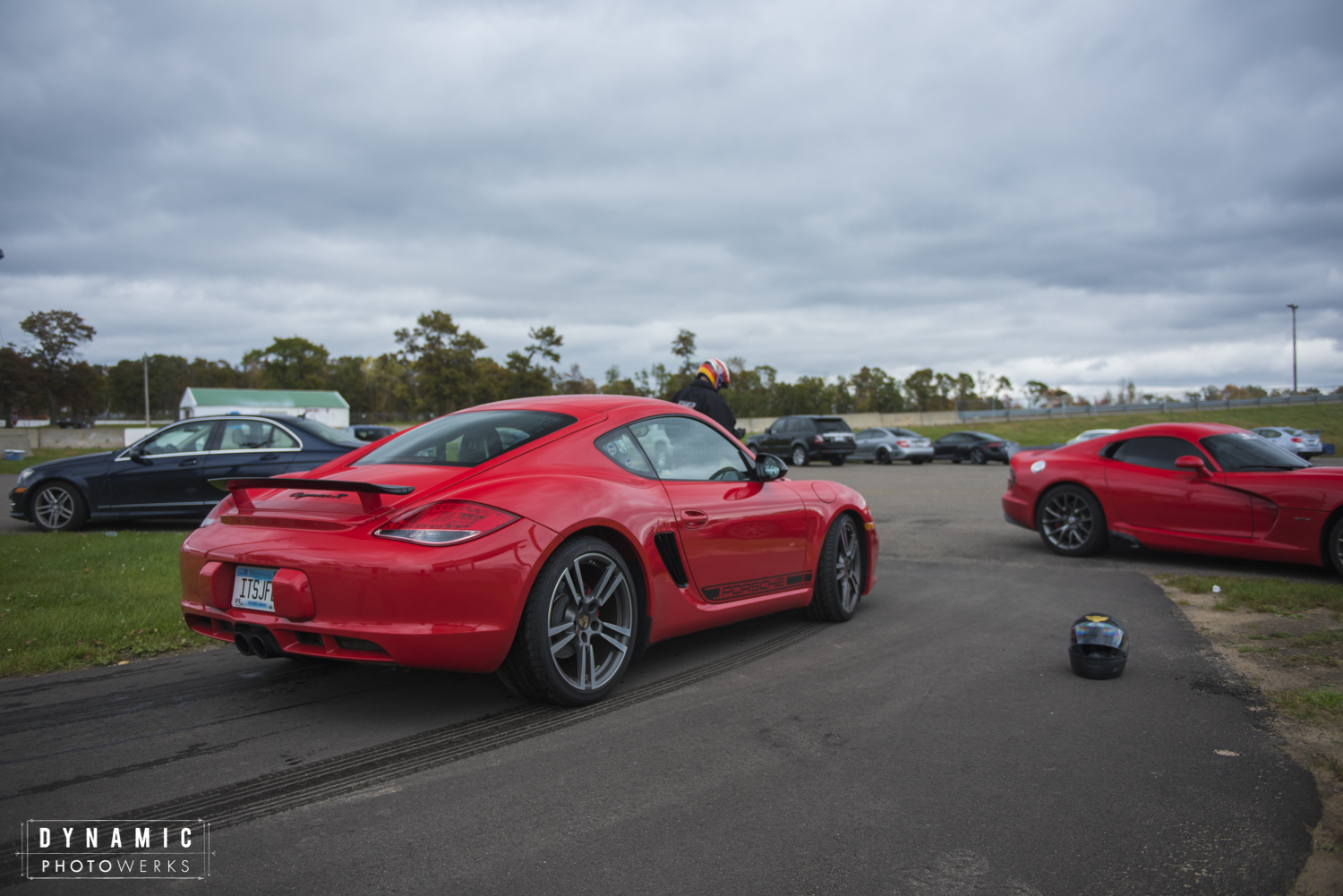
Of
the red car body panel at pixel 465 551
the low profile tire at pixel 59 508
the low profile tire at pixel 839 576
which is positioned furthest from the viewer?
the low profile tire at pixel 59 508

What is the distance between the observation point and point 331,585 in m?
3.24

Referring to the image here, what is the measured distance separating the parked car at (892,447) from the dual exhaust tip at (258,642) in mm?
29591

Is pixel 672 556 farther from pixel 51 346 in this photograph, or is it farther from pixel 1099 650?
pixel 51 346

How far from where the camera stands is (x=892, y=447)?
32.1m

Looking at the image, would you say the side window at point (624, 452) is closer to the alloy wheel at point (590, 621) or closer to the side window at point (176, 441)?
the alloy wheel at point (590, 621)

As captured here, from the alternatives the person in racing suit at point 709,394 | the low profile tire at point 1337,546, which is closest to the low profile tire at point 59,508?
the person in racing suit at point 709,394

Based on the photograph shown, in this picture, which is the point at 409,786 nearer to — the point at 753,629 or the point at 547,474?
the point at 547,474

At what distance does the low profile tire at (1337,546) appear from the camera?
6.68 m

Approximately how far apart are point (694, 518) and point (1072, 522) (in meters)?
Result: 5.68

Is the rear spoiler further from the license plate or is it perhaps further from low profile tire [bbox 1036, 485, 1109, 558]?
low profile tire [bbox 1036, 485, 1109, 558]

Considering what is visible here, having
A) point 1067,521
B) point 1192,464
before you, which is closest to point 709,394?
point 1067,521

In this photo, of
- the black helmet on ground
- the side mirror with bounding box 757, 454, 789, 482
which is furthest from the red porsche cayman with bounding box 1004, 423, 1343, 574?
the side mirror with bounding box 757, 454, 789, 482

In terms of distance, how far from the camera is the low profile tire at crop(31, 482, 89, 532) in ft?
31.9

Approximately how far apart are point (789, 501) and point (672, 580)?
127 cm
